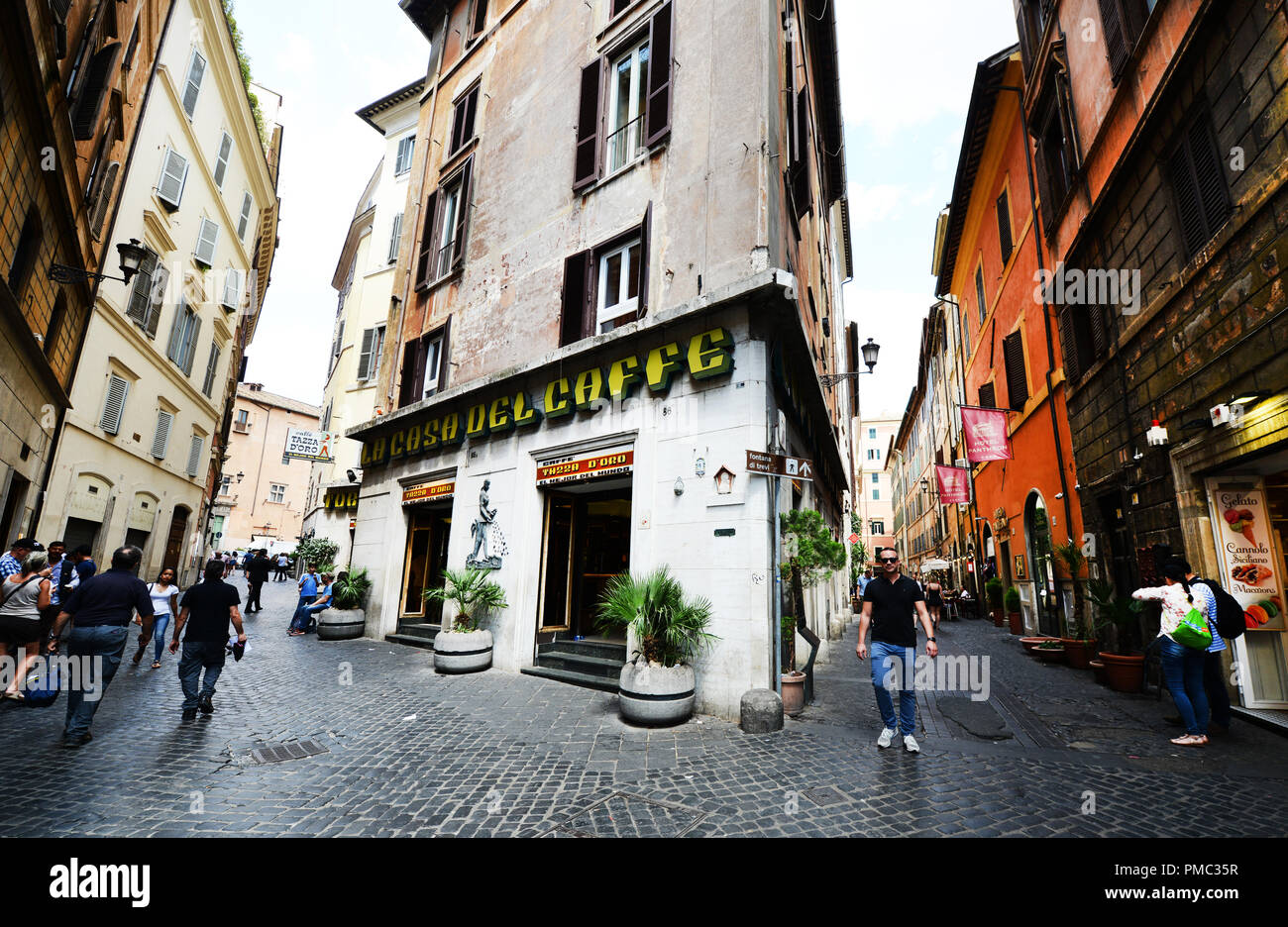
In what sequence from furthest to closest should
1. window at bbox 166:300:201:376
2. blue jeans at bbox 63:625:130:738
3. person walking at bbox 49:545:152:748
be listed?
window at bbox 166:300:201:376 → person walking at bbox 49:545:152:748 → blue jeans at bbox 63:625:130:738

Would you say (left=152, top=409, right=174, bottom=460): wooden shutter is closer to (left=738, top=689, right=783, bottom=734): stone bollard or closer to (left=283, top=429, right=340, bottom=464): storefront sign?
(left=283, top=429, right=340, bottom=464): storefront sign

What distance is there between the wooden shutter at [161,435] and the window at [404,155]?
13.3m

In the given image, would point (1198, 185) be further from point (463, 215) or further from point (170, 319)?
point (170, 319)

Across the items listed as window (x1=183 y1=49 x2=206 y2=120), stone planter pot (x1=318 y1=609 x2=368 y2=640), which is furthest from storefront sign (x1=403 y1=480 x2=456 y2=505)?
window (x1=183 y1=49 x2=206 y2=120)

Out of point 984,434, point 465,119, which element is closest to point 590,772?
point 984,434

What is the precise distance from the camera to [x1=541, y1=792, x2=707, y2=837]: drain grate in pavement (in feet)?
12.4

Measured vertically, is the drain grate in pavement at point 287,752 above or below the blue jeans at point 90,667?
below

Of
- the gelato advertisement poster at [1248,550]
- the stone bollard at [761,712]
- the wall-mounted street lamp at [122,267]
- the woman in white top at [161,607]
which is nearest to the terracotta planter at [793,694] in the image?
the stone bollard at [761,712]

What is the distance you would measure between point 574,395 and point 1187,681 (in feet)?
29.1

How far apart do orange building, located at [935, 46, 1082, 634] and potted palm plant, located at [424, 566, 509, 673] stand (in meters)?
12.2

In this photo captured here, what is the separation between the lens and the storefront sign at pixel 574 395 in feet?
26.4

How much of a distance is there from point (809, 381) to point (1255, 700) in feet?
23.9

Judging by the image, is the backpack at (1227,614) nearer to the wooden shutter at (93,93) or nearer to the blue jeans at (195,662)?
the blue jeans at (195,662)
